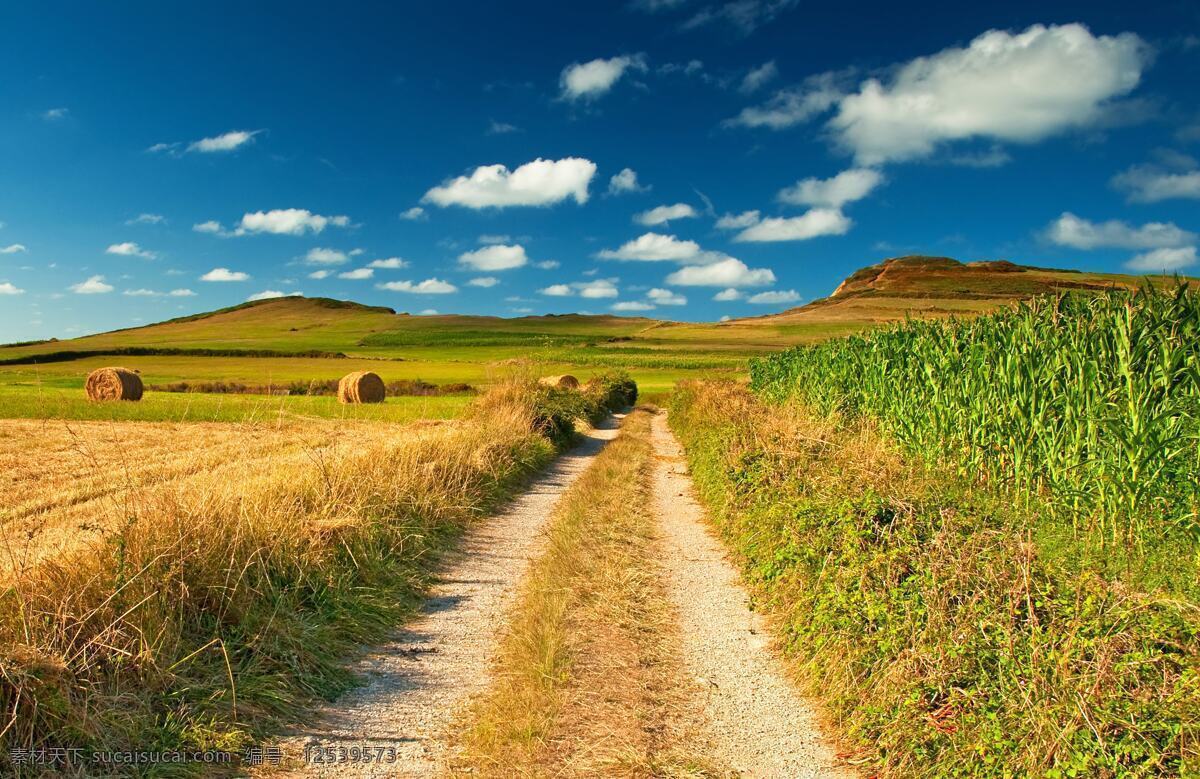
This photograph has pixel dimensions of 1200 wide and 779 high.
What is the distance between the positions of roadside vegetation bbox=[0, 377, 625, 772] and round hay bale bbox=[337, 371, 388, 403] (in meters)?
23.0

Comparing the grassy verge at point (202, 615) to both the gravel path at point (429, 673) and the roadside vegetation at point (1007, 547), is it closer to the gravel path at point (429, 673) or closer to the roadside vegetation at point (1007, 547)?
the gravel path at point (429, 673)

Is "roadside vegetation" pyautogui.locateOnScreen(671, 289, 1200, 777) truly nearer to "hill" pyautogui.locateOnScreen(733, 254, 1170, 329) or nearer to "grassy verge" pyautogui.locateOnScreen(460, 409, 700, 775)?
"grassy verge" pyautogui.locateOnScreen(460, 409, 700, 775)

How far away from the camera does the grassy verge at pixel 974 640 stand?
11.0 feet

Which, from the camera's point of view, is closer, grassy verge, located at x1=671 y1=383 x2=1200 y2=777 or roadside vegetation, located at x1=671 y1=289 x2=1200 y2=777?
grassy verge, located at x1=671 y1=383 x2=1200 y2=777

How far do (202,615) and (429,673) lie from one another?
171 cm

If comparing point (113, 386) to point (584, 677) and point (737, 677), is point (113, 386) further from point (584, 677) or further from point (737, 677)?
point (737, 677)

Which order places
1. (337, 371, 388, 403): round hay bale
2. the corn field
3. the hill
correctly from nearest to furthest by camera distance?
the corn field
(337, 371, 388, 403): round hay bale
the hill

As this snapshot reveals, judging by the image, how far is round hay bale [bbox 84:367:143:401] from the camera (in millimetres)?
29203

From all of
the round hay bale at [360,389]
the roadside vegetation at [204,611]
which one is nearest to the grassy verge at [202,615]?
the roadside vegetation at [204,611]

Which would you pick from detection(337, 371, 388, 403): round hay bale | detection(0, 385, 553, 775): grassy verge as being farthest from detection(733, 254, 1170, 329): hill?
detection(0, 385, 553, 775): grassy verge

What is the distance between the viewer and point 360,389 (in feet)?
101

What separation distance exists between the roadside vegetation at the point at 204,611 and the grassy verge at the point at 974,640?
11.6 ft

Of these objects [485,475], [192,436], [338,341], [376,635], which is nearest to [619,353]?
[338,341]

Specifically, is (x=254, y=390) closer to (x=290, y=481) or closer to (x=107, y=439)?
(x=107, y=439)
